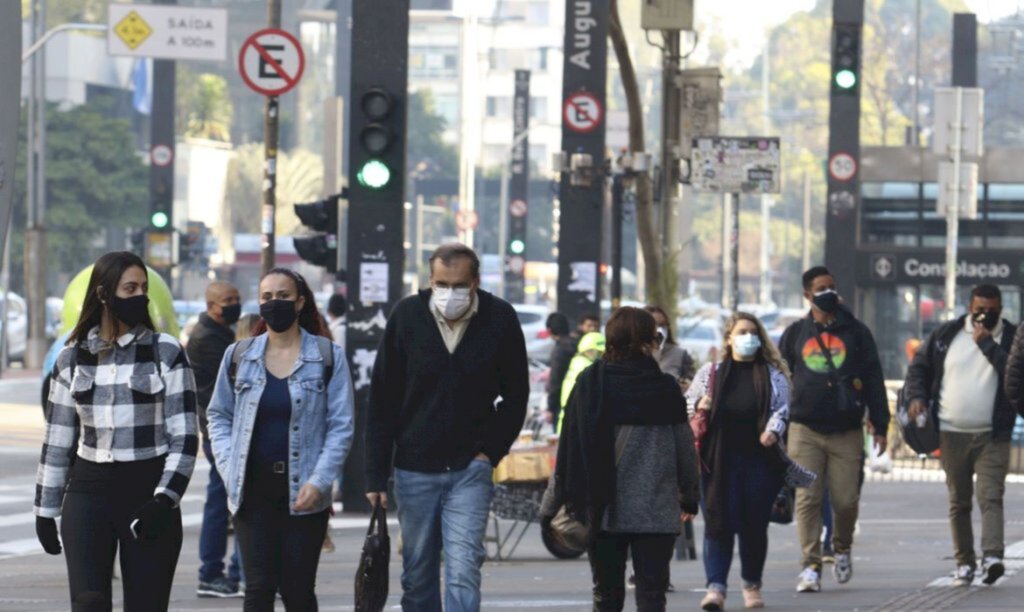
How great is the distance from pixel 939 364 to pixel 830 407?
0.93 m

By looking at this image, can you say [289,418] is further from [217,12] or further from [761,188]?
[217,12]

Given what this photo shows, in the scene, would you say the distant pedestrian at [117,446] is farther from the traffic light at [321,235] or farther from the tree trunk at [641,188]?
the tree trunk at [641,188]

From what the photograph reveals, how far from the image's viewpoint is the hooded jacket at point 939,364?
14.5 meters

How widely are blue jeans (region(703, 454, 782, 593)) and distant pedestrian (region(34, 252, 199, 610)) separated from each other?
16.2 feet

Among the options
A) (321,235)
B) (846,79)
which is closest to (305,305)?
(321,235)

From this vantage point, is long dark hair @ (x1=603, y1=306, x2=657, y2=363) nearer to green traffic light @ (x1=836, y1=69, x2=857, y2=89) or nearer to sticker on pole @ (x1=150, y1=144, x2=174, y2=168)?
green traffic light @ (x1=836, y1=69, x2=857, y2=89)

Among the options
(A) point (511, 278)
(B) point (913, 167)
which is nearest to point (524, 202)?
(A) point (511, 278)

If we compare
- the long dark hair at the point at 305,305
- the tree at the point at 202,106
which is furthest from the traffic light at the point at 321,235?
the tree at the point at 202,106

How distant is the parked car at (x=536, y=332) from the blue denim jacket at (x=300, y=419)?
41037mm

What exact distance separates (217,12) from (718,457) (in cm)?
2365

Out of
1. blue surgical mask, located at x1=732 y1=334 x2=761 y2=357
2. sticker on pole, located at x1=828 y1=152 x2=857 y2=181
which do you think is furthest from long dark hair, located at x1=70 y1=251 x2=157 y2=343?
sticker on pole, located at x1=828 y1=152 x2=857 y2=181

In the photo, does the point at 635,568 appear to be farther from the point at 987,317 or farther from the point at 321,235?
the point at 321,235

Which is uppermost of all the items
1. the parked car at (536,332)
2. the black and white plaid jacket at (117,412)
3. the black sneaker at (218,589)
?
the black and white plaid jacket at (117,412)

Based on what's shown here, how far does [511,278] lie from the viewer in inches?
2638
